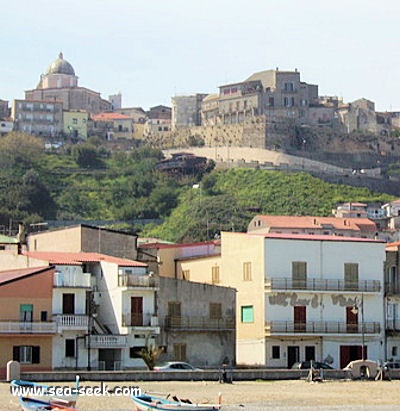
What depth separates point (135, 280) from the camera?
64250 mm

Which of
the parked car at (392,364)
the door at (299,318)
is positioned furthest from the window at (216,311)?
the parked car at (392,364)

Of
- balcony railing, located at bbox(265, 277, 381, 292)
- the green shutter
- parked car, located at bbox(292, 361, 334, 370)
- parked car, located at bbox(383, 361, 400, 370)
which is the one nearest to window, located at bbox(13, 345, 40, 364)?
the green shutter

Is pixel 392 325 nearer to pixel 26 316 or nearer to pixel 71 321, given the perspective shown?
pixel 71 321

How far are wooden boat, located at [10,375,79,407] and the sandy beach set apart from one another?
1.47 feet

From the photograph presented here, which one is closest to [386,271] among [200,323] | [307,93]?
[200,323]

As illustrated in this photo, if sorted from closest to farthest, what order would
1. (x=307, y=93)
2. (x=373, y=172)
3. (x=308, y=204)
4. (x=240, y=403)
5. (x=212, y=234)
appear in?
1. (x=240, y=403)
2. (x=212, y=234)
3. (x=308, y=204)
4. (x=373, y=172)
5. (x=307, y=93)

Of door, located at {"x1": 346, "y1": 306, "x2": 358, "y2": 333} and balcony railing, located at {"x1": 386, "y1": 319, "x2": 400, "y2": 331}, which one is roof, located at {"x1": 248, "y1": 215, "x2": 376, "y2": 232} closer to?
balcony railing, located at {"x1": 386, "y1": 319, "x2": 400, "y2": 331}

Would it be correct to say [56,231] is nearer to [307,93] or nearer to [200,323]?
[200,323]

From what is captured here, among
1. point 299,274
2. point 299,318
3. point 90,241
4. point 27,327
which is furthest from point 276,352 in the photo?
point 27,327

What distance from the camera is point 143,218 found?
158500 millimetres

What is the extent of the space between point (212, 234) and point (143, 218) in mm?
25614

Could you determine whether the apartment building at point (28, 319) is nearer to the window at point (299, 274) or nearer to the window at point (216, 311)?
the window at point (216, 311)

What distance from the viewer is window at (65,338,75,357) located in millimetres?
61500

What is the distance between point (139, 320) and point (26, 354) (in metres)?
6.54
